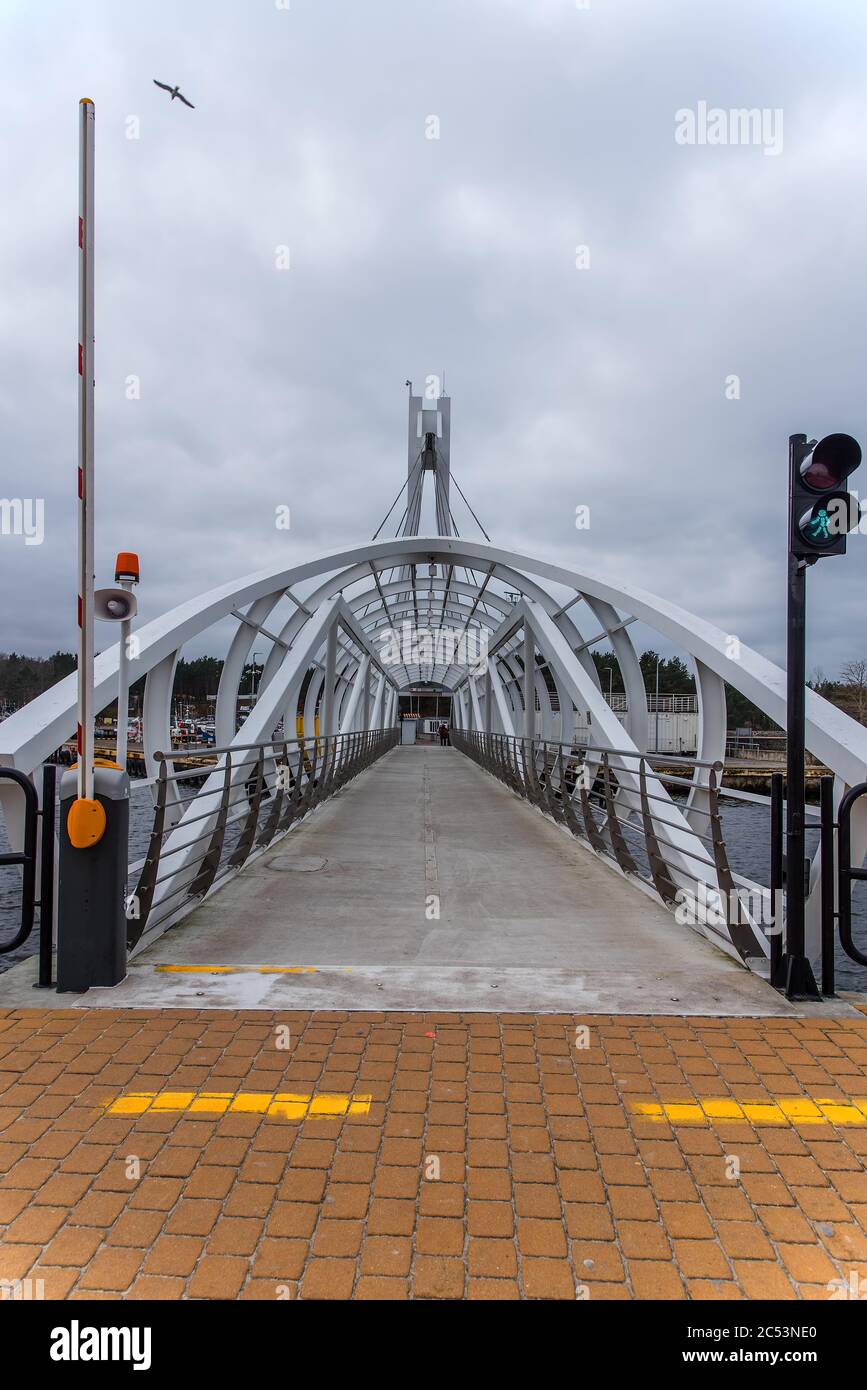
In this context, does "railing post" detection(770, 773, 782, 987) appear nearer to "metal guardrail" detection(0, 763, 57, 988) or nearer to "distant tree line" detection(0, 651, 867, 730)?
"metal guardrail" detection(0, 763, 57, 988)

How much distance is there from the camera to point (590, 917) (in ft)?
18.7

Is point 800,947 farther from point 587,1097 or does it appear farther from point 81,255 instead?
point 81,255

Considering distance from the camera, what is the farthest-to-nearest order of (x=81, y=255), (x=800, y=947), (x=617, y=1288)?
(x=800, y=947)
(x=81, y=255)
(x=617, y=1288)

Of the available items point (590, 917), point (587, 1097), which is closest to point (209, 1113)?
point (587, 1097)

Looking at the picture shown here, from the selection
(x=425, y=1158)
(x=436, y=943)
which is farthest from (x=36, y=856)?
(x=425, y=1158)

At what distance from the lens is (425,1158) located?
2.58 metres

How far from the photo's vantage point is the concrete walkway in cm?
398

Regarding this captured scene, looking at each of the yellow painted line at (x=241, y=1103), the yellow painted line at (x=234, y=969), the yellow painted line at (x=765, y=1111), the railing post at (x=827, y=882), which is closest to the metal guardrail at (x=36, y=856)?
the yellow painted line at (x=234, y=969)

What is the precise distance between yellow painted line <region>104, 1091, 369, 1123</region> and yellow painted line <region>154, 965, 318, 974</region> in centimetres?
137

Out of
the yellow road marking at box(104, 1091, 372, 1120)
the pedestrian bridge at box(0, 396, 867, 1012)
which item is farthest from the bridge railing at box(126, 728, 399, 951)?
the yellow road marking at box(104, 1091, 372, 1120)

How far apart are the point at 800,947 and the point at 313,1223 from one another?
2876 mm

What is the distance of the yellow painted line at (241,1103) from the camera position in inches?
112

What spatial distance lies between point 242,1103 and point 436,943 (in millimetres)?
2217

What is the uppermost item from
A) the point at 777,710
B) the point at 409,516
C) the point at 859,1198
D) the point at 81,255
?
the point at 409,516
